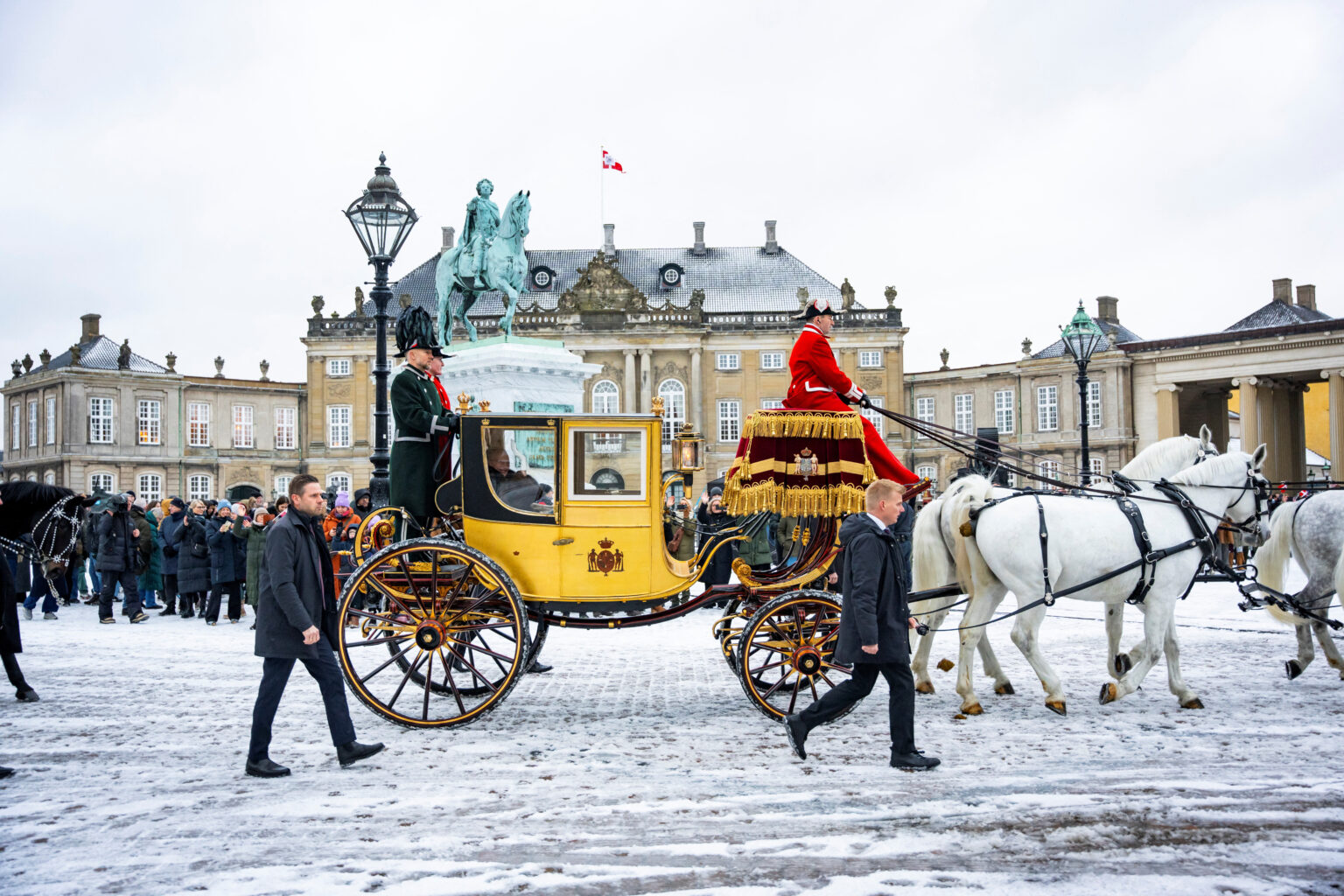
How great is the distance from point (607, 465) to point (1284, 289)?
2277 inches

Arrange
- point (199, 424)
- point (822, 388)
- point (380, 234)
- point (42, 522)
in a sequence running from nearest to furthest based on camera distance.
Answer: point (822, 388)
point (42, 522)
point (380, 234)
point (199, 424)

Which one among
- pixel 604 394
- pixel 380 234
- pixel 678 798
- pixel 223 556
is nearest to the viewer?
pixel 678 798

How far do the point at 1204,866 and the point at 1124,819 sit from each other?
625 mm

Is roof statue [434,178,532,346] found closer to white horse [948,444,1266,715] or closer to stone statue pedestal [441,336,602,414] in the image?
stone statue pedestal [441,336,602,414]

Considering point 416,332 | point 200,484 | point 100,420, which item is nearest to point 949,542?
point 416,332

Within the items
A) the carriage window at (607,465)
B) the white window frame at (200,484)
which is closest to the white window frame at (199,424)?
the white window frame at (200,484)

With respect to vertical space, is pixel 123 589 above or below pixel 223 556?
below

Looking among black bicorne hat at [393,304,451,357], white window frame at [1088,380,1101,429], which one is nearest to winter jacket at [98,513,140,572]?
black bicorne hat at [393,304,451,357]

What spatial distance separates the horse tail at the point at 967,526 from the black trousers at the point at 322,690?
4534 mm

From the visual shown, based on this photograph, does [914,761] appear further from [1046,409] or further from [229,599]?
[1046,409]

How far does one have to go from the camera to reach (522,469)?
24.5 feet

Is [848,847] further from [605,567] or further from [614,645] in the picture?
[614,645]

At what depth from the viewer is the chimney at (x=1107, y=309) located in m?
58.2

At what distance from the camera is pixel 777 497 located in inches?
285
